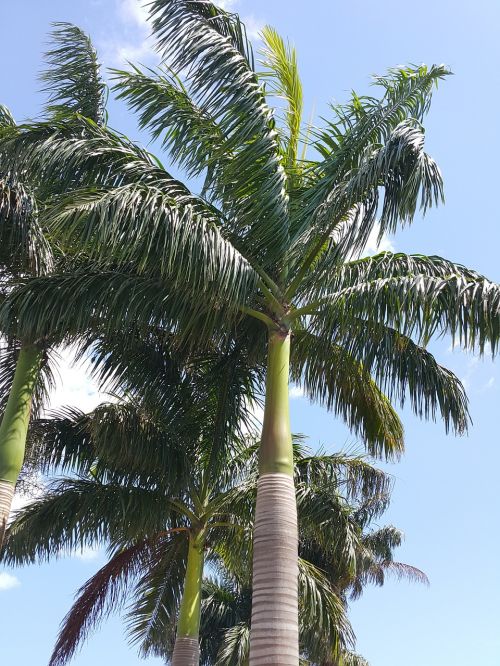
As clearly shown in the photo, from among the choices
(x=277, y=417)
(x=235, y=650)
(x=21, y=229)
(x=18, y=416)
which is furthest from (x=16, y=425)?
(x=235, y=650)

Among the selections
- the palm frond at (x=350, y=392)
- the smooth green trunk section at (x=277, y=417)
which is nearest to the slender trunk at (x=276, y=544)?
the smooth green trunk section at (x=277, y=417)

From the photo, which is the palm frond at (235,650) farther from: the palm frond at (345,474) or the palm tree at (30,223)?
the palm tree at (30,223)

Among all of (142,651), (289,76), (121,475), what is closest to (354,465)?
(121,475)

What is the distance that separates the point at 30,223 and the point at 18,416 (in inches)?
103

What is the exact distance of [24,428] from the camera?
9.94 metres

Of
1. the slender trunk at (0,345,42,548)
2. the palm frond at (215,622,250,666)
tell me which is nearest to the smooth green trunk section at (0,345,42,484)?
the slender trunk at (0,345,42,548)

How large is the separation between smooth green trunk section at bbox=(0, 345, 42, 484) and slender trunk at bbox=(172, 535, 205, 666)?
3.57 meters

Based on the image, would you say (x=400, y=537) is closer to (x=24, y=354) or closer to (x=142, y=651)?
(x=142, y=651)

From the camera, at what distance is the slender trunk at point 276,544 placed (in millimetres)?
6801

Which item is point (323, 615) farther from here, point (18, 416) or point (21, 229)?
point (21, 229)

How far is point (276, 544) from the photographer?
734cm

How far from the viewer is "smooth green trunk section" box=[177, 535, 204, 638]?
11492mm

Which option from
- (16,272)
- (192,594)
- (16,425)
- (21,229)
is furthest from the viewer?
(192,594)

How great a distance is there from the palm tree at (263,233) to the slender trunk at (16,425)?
2.28ft
